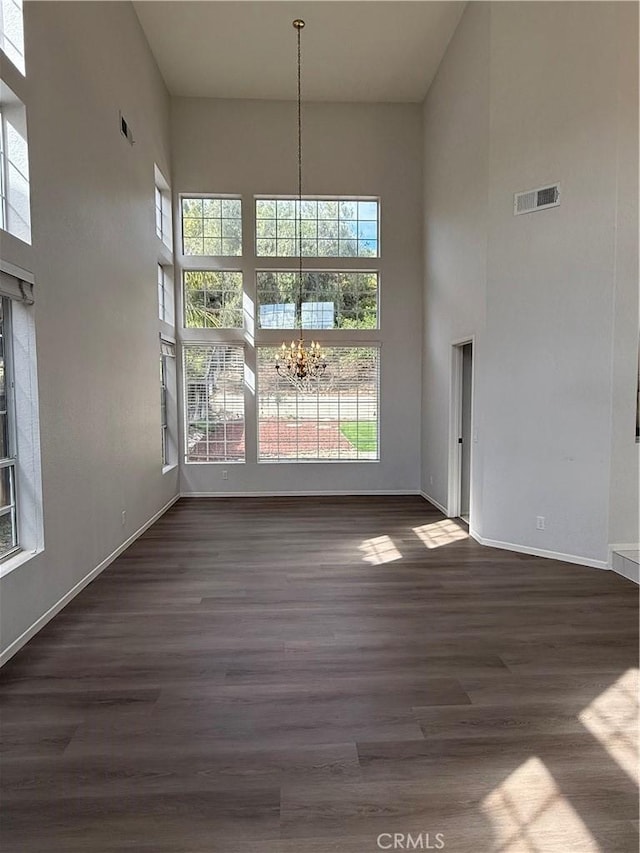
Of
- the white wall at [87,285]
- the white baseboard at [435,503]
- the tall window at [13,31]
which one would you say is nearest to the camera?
the tall window at [13,31]

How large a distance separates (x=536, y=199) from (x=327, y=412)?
4167 mm

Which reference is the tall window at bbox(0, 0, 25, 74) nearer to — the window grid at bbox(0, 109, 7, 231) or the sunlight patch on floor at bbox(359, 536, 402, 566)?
the window grid at bbox(0, 109, 7, 231)

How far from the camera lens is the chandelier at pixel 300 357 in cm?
612

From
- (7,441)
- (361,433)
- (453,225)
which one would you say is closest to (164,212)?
(453,225)

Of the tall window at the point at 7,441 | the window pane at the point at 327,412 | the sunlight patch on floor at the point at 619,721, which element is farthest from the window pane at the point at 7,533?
the window pane at the point at 327,412

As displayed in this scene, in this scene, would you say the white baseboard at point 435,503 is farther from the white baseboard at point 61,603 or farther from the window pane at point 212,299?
the window pane at point 212,299

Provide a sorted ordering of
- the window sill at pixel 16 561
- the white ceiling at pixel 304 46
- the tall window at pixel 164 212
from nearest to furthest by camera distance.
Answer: the window sill at pixel 16 561 → the white ceiling at pixel 304 46 → the tall window at pixel 164 212

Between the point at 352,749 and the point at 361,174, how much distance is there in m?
7.51

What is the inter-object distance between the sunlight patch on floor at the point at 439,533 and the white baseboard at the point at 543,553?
0.24 metres

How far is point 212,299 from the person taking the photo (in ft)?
24.3

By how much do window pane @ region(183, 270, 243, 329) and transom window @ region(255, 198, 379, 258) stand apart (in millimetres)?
687

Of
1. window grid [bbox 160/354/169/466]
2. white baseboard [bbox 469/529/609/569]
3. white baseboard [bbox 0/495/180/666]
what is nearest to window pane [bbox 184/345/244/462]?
window grid [bbox 160/354/169/466]

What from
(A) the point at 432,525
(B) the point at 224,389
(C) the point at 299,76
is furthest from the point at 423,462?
(C) the point at 299,76

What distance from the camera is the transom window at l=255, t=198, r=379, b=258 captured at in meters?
7.39
